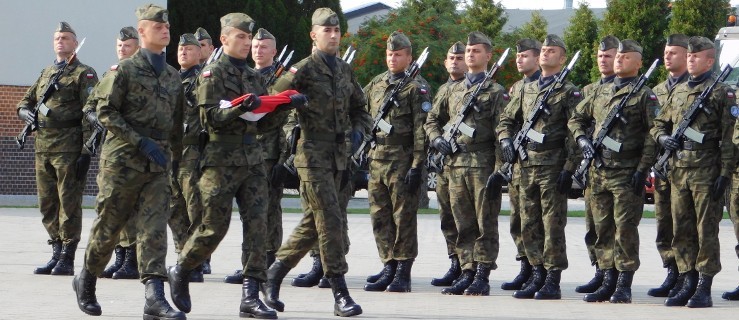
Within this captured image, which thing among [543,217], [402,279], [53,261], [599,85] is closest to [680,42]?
[599,85]

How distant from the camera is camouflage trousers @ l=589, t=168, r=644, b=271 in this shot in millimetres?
11266

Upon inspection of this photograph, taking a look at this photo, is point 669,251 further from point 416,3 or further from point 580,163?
point 416,3

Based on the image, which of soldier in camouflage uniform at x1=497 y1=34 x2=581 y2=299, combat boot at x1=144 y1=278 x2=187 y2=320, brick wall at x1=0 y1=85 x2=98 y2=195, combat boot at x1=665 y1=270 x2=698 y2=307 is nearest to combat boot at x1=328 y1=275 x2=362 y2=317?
combat boot at x1=144 y1=278 x2=187 y2=320

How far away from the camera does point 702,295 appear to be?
11.0 metres

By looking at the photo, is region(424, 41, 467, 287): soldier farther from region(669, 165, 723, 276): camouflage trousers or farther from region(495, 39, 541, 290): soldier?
region(669, 165, 723, 276): camouflage trousers

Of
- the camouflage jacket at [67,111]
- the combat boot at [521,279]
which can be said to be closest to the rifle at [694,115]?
the combat boot at [521,279]

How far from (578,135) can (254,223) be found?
3107mm

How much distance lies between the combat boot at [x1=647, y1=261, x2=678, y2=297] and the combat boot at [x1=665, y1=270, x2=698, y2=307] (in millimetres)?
678

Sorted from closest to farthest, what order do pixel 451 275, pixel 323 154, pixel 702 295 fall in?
pixel 323 154
pixel 702 295
pixel 451 275

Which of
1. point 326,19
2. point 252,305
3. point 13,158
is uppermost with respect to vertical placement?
point 326,19

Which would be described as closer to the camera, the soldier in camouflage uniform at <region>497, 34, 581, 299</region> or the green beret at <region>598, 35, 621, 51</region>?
the soldier in camouflage uniform at <region>497, 34, 581, 299</region>

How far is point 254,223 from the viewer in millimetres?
9586

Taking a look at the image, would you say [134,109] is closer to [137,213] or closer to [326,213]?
[137,213]

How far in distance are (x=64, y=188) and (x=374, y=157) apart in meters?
2.81
